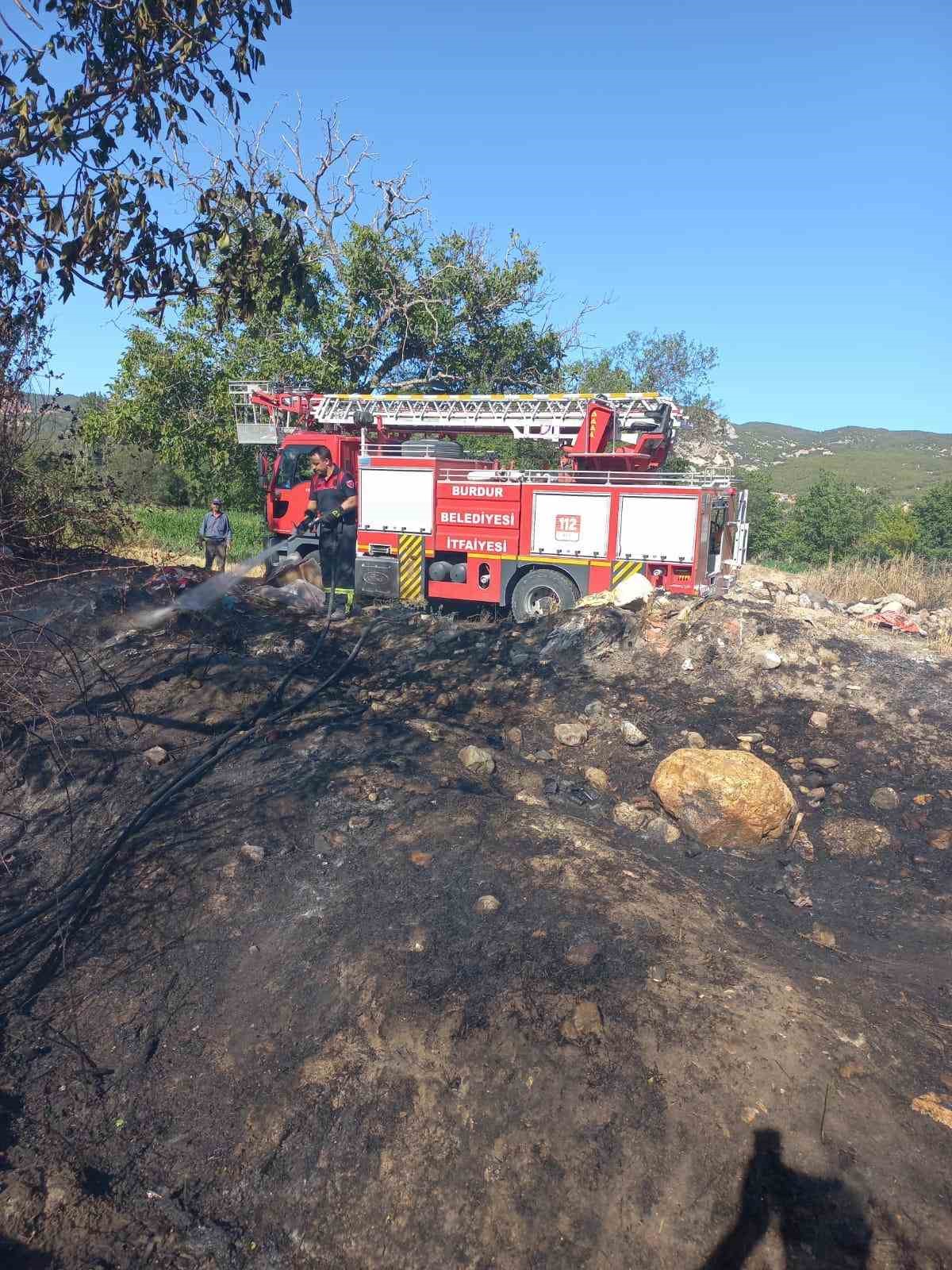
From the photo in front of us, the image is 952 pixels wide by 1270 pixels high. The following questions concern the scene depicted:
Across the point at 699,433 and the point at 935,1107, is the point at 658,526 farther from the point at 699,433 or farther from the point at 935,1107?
the point at 699,433

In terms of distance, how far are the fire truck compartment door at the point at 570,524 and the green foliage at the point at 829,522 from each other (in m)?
18.9

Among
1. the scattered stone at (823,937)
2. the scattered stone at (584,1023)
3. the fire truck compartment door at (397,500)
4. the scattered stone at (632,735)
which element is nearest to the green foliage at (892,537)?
the fire truck compartment door at (397,500)

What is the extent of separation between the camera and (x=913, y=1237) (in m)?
2.72

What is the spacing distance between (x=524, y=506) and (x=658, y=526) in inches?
74.5

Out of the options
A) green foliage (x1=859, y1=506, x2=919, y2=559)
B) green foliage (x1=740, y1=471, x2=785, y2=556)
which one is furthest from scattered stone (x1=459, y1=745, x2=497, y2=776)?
green foliage (x1=740, y1=471, x2=785, y2=556)

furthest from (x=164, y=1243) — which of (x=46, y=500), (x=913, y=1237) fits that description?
(x=46, y=500)

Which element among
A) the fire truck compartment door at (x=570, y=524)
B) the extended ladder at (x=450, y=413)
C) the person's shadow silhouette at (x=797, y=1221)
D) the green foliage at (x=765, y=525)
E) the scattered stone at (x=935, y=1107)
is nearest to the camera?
the person's shadow silhouette at (x=797, y=1221)

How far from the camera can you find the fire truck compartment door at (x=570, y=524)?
1150 centimetres

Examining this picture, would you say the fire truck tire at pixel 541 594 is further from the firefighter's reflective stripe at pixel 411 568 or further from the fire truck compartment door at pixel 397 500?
the fire truck compartment door at pixel 397 500

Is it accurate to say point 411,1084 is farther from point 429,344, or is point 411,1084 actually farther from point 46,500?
point 429,344

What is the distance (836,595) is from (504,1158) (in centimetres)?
1242

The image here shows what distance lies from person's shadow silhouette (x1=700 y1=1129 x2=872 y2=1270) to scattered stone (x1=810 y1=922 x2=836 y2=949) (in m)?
1.89

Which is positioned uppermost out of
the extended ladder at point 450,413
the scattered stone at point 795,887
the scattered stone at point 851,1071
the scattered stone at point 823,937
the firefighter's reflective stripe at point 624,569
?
the extended ladder at point 450,413

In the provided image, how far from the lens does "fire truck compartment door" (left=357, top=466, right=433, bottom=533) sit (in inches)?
496
